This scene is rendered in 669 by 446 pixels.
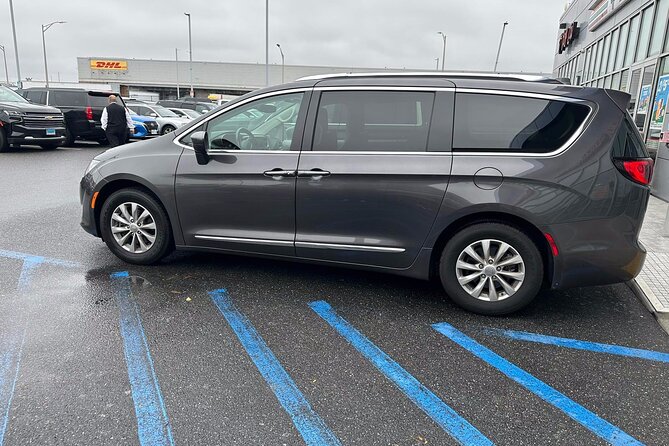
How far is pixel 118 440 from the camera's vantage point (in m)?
2.33

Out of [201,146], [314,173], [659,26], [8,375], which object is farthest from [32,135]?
[659,26]

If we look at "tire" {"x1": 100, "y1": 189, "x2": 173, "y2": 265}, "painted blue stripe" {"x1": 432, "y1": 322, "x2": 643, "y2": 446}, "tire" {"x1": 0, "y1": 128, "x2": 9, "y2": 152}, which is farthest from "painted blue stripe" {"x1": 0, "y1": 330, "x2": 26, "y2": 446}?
"tire" {"x1": 0, "y1": 128, "x2": 9, "y2": 152}

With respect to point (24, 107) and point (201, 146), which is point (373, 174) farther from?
point (24, 107)

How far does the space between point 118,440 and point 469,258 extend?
265cm

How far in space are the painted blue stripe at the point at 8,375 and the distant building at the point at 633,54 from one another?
9.48 metres

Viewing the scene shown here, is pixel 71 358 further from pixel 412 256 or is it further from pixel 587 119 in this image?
pixel 587 119

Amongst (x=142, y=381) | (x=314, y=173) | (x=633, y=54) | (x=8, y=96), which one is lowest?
(x=142, y=381)

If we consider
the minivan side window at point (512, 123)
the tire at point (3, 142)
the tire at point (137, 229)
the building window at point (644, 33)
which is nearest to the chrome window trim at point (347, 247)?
the minivan side window at point (512, 123)

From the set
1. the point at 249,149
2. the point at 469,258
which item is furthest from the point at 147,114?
the point at 469,258

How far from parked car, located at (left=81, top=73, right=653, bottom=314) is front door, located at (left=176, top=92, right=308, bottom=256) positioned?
10 millimetres

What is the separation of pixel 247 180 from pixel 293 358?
5.45ft

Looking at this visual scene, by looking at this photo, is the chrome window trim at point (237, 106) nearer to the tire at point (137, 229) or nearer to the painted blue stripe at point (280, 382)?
the tire at point (137, 229)

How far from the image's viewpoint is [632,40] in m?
10.9

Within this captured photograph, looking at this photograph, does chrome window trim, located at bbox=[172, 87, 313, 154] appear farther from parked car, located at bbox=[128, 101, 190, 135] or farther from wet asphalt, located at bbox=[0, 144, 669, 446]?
parked car, located at bbox=[128, 101, 190, 135]
